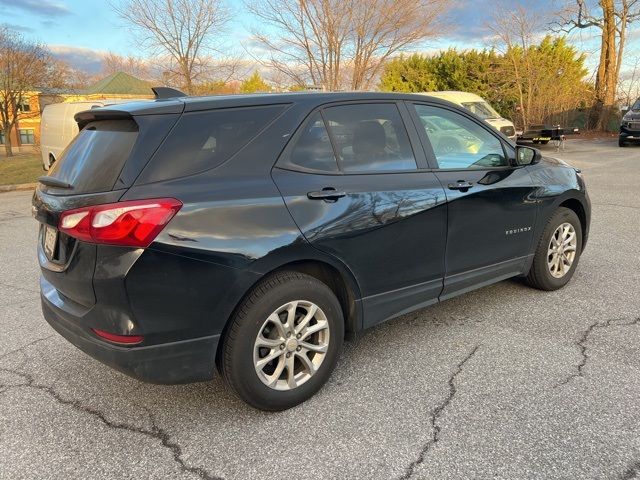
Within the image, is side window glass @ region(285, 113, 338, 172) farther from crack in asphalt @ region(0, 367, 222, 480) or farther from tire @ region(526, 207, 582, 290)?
tire @ region(526, 207, 582, 290)

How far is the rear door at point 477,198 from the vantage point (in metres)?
3.45

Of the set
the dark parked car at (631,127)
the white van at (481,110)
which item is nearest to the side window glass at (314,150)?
the white van at (481,110)

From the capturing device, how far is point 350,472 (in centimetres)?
231

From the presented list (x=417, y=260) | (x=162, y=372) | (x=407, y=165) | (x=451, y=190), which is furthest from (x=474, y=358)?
(x=162, y=372)

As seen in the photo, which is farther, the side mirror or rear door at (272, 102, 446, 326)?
the side mirror

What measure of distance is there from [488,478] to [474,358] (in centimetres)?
114

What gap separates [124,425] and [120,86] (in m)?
46.6

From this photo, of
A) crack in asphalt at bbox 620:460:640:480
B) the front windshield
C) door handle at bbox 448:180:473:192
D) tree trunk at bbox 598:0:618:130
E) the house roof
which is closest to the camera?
crack in asphalt at bbox 620:460:640:480

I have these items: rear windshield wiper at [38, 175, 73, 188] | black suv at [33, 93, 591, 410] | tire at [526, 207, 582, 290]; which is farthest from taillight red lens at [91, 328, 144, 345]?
tire at [526, 207, 582, 290]

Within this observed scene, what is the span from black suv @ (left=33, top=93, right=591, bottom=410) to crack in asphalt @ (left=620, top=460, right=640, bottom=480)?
1.44 m

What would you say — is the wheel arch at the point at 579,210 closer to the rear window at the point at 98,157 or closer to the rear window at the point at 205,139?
the rear window at the point at 205,139

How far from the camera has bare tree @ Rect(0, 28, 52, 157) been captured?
71.5 feet

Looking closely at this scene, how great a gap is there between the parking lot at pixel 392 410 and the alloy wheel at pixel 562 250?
0.39m

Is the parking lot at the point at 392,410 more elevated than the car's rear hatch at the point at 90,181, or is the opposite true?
the car's rear hatch at the point at 90,181
